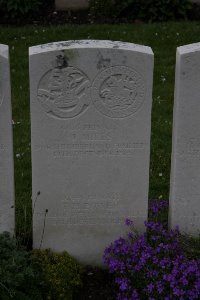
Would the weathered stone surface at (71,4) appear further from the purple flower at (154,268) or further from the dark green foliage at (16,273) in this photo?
the dark green foliage at (16,273)

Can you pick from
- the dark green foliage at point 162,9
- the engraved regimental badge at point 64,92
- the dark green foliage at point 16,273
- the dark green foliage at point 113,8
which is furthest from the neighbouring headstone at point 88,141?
the dark green foliage at point 113,8

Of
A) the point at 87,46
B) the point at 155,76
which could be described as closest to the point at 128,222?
the point at 87,46

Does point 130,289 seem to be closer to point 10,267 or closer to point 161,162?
point 10,267

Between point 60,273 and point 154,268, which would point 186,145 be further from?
point 60,273

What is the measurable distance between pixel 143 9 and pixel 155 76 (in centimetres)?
265

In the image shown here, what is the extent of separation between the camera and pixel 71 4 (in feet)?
37.9

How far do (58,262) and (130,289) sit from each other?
1.95 feet

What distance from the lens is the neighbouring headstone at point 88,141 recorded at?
4.75 m

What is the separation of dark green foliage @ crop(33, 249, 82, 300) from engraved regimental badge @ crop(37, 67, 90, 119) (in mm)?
1083

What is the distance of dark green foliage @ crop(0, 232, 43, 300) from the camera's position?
445 centimetres

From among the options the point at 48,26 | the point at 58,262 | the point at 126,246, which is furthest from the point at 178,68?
the point at 48,26

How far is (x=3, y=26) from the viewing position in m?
10.9

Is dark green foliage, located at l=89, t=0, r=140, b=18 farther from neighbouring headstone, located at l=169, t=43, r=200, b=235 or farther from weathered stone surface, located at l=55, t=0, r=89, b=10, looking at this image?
neighbouring headstone, located at l=169, t=43, r=200, b=235

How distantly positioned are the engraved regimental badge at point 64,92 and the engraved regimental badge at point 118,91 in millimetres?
88
